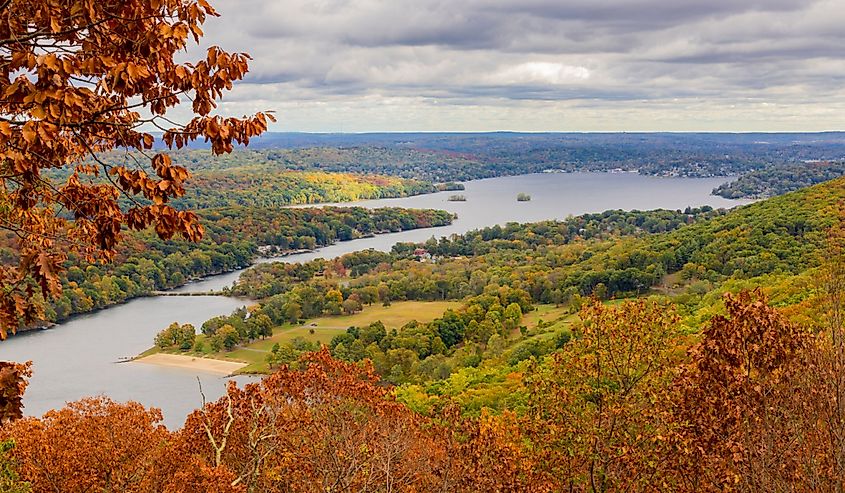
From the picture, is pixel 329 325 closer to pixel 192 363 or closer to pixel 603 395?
pixel 192 363

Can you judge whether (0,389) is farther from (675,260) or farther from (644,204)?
(644,204)

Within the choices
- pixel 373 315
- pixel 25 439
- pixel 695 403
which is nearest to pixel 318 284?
pixel 373 315

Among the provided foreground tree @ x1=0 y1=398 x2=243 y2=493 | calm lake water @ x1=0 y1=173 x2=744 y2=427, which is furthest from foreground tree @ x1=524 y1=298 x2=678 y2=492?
calm lake water @ x1=0 y1=173 x2=744 y2=427

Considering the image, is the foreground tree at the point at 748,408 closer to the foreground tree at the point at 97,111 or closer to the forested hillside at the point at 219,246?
the foreground tree at the point at 97,111

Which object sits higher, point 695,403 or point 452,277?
point 695,403

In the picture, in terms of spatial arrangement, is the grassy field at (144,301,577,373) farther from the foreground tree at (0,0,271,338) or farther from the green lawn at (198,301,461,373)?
the foreground tree at (0,0,271,338)

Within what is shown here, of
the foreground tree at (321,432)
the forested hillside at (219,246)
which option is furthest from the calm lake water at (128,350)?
the foreground tree at (321,432)
